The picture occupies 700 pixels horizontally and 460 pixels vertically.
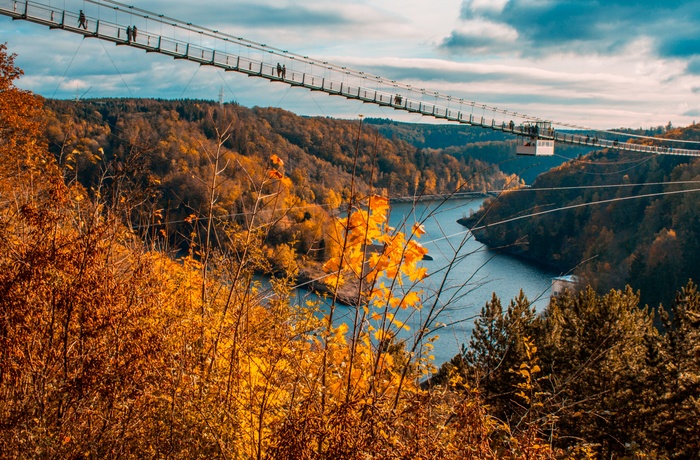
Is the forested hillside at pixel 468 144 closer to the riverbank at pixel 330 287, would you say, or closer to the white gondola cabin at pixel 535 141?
the white gondola cabin at pixel 535 141

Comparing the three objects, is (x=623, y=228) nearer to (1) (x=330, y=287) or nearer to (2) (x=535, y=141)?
(2) (x=535, y=141)

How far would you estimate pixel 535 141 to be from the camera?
1983 cm

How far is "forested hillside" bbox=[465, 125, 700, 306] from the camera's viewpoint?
159ft

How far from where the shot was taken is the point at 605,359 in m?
14.7

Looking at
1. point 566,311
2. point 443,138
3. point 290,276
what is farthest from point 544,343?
point 443,138

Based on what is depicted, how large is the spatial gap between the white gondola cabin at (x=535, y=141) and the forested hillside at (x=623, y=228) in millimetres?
20033

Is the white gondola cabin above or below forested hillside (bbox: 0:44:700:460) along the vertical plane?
above

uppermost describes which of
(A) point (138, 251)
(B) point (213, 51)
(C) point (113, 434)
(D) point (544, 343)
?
(B) point (213, 51)

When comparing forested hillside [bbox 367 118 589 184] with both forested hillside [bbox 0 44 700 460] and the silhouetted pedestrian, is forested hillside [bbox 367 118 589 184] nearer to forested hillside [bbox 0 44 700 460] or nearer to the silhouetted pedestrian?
the silhouetted pedestrian

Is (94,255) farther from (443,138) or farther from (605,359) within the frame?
(443,138)

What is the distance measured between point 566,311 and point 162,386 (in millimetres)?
17446

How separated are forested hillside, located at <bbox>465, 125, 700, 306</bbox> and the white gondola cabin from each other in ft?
65.7

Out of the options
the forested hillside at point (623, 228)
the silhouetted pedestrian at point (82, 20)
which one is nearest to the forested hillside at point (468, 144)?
the forested hillside at point (623, 228)

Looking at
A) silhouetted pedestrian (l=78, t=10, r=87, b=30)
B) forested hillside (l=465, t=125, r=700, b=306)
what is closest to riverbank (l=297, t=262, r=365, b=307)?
silhouetted pedestrian (l=78, t=10, r=87, b=30)
